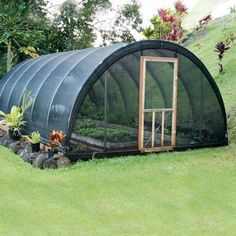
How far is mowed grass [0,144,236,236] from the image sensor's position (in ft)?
13.9

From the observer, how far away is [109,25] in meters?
23.5

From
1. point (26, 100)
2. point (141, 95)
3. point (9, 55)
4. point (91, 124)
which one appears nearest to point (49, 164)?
point (91, 124)

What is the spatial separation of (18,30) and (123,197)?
11904 mm

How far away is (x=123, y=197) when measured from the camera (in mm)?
5391

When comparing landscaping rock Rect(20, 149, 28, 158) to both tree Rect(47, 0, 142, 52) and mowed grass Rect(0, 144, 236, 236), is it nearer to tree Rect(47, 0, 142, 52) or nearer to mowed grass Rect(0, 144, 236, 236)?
mowed grass Rect(0, 144, 236, 236)

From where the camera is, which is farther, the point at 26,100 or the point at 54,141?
the point at 26,100

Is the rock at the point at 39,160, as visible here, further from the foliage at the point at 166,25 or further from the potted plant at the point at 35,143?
the foliage at the point at 166,25

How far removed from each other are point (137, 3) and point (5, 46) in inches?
371

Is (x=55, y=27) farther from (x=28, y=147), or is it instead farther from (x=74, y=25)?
(x=28, y=147)

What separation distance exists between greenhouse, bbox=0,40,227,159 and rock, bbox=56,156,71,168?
24 cm

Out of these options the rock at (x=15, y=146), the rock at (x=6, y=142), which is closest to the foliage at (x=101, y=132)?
the rock at (x=15, y=146)

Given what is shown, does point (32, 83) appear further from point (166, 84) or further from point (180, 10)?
point (180, 10)

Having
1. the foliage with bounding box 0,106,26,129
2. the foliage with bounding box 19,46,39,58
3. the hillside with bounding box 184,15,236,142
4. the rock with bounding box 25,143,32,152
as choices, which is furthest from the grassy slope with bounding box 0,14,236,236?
the foliage with bounding box 19,46,39,58

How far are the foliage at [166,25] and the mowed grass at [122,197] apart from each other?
1188 cm
